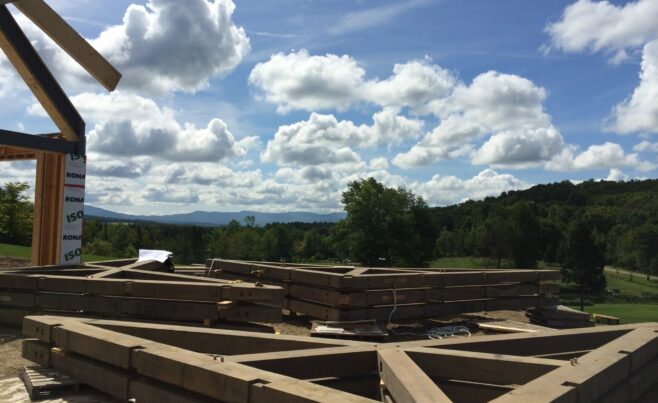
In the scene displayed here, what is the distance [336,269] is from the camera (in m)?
12.2

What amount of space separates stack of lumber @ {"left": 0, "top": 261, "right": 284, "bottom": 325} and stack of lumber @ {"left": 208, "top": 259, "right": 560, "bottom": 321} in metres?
1.85

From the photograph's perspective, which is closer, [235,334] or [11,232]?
[235,334]

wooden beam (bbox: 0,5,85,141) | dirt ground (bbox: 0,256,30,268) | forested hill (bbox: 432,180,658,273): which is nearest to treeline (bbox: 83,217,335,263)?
forested hill (bbox: 432,180,658,273)

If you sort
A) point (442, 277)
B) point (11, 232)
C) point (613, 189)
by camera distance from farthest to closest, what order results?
point (613, 189) → point (11, 232) → point (442, 277)

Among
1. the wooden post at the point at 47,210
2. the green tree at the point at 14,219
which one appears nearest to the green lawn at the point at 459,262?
the green tree at the point at 14,219

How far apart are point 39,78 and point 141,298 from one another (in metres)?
7.98

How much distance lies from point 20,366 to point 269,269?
5778 mm

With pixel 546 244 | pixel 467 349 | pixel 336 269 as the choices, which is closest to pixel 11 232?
pixel 336 269

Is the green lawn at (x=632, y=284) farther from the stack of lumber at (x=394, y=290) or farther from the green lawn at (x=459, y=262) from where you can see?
the stack of lumber at (x=394, y=290)

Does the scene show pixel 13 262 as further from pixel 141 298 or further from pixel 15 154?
pixel 141 298

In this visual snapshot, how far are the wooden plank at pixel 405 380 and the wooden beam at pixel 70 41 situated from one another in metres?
12.6

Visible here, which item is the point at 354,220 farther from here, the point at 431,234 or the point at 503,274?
the point at 503,274

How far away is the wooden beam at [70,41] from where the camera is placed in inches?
522

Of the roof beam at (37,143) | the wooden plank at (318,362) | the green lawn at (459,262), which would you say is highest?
the roof beam at (37,143)
